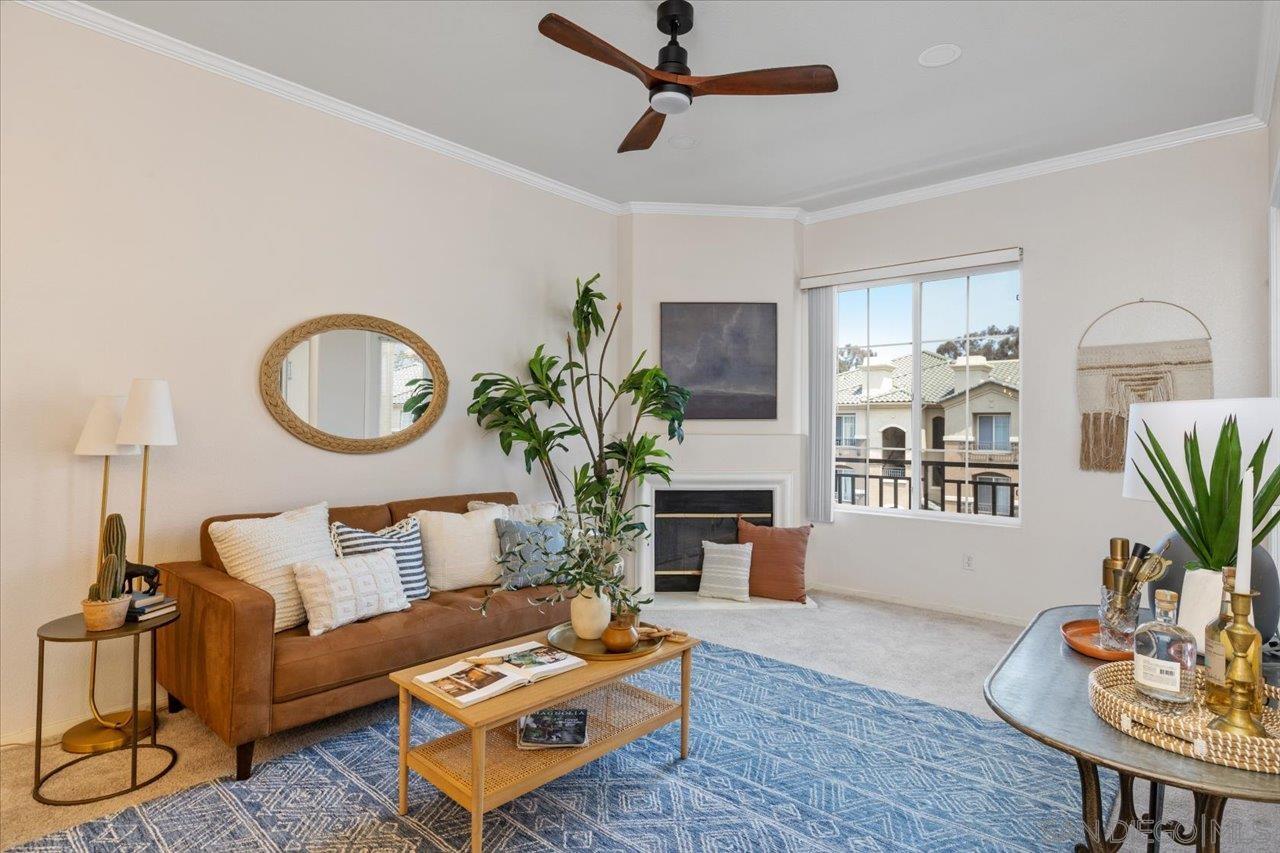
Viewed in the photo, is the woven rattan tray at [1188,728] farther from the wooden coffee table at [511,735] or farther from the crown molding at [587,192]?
the crown molding at [587,192]

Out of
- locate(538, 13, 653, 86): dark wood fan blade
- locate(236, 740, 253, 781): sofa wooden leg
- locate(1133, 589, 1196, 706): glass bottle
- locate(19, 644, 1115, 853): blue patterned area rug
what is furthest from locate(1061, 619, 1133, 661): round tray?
locate(236, 740, 253, 781): sofa wooden leg

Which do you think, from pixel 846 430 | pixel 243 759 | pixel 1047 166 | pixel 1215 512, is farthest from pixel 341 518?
pixel 1047 166

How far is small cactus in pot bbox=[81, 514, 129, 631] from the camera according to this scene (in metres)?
2.31

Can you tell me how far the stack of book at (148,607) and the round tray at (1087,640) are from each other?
2984 millimetres

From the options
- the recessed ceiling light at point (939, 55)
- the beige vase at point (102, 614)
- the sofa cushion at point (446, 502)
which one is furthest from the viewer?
the sofa cushion at point (446, 502)

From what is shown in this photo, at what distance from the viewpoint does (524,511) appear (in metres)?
3.77

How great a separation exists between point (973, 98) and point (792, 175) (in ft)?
4.11

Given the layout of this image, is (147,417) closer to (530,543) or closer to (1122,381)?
(530,543)

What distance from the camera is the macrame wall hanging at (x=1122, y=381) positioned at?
3680 millimetres

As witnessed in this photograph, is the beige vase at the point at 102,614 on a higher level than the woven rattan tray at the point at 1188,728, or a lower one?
lower

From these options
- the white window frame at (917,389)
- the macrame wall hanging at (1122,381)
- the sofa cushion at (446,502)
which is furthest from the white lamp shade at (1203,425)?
the sofa cushion at (446,502)

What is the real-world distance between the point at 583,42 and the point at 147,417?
2158 mm

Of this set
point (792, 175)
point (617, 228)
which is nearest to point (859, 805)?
point (792, 175)

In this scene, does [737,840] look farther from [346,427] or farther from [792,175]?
[792,175]
